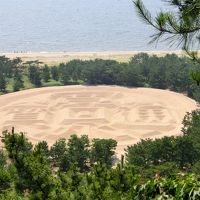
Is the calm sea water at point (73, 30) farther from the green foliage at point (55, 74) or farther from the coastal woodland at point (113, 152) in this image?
the green foliage at point (55, 74)

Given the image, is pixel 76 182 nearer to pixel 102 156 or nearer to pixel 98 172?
pixel 98 172

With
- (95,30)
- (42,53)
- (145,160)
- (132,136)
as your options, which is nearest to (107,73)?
(132,136)

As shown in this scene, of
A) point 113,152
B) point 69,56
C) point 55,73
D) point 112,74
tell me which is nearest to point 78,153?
point 113,152

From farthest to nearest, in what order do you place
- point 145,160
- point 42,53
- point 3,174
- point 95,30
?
point 95,30 → point 42,53 → point 145,160 → point 3,174

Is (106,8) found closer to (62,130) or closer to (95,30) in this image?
(95,30)

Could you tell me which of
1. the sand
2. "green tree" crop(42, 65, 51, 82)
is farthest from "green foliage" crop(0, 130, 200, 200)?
"green tree" crop(42, 65, 51, 82)

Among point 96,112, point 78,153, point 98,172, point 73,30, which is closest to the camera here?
point 98,172
